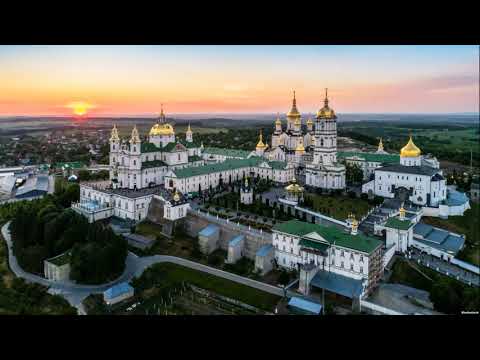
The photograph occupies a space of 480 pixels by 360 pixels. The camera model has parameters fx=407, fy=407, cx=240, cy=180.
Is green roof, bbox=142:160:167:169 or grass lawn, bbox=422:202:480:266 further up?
green roof, bbox=142:160:167:169

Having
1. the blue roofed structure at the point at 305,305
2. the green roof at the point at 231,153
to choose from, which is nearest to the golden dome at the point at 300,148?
the green roof at the point at 231,153

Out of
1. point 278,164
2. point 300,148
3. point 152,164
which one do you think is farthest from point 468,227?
point 152,164

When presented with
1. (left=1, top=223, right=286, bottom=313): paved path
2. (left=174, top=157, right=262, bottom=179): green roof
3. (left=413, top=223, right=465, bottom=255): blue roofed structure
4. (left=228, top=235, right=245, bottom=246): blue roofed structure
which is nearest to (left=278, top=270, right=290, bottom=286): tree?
(left=1, top=223, right=286, bottom=313): paved path

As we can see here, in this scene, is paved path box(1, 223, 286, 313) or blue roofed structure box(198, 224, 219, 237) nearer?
paved path box(1, 223, 286, 313)

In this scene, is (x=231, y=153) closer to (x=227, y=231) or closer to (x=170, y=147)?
(x=170, y=147)

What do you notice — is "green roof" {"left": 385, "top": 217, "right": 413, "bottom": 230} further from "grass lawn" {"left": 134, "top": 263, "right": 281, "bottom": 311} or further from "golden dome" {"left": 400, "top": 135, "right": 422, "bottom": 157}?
"golden dome" {"left": 400, "top": 135, "right": 422, "bottom": 157}
